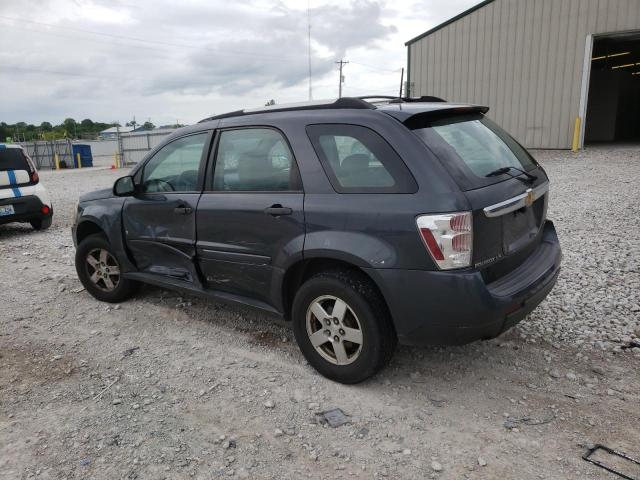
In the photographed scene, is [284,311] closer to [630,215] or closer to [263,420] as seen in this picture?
[263,420]

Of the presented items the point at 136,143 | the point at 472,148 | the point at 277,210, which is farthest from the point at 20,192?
the point at 136,143

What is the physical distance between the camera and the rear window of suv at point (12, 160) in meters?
8.27

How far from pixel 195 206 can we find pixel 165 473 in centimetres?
195

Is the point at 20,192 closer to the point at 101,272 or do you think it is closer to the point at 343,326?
the point at 101,272

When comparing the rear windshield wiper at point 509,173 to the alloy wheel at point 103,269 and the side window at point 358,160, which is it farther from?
the alloy wheel at point 103,269

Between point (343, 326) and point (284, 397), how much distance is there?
1.93ft

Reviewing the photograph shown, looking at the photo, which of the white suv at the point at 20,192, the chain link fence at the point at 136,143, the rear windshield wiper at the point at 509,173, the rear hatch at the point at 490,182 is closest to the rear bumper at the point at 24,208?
the white suv at the point at 20,192

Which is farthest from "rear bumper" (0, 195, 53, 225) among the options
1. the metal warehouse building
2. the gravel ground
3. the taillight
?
the metal warehouse building

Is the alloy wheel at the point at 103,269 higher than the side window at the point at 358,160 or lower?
lower

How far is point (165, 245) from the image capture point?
4.07 m

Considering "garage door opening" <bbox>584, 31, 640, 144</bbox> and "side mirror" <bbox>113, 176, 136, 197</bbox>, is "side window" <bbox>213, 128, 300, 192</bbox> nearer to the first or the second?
"side mirror" <bbox>113, 176, 136, 197</bbox>

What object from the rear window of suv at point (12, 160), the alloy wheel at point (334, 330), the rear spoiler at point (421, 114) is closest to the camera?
the rear spoiler at point (421, 114)

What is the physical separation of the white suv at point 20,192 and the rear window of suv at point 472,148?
7.77 m

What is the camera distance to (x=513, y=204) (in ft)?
9.46
